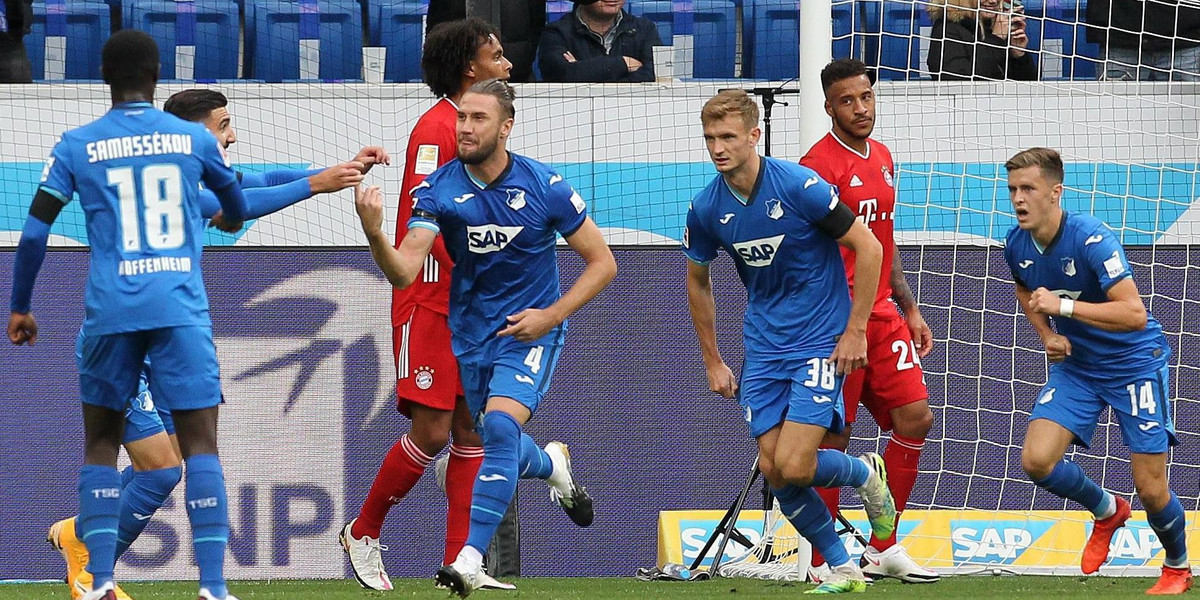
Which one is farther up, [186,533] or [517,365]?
[517,365]

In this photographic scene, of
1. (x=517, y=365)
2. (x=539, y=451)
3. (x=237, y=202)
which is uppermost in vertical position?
(x=237, y=202)

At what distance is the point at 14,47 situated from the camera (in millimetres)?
9867

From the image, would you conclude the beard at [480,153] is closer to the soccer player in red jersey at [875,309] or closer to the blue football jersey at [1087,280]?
the soccer player in red jersey at [875,309]

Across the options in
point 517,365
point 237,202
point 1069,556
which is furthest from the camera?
point 1069,556

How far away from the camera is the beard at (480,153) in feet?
19.5

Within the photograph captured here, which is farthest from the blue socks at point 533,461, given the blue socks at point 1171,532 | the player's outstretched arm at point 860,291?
the blue socks at point 1171,532

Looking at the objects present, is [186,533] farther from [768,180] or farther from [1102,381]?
[1102,381]

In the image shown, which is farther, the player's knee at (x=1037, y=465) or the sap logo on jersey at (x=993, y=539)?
the sap logo on jersey at (x=993, y=539)

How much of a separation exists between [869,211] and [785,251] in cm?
88

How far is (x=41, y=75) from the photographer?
1067 cm

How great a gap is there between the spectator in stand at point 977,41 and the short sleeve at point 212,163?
194 inches

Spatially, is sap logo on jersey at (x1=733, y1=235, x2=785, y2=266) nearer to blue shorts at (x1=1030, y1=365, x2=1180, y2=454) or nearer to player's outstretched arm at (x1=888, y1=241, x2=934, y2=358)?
player's outstretched arm at (x1=888, y1=241, x2=934, y2=358)

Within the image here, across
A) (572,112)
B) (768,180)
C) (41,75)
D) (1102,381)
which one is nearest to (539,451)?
(768,180)

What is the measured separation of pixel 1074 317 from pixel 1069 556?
2.42m
